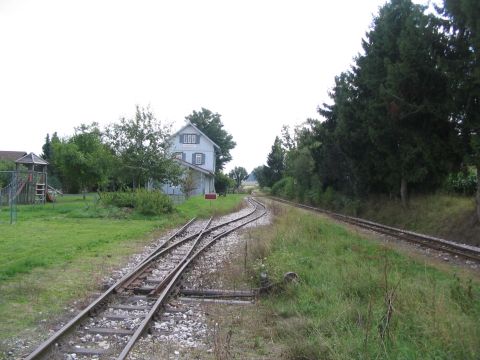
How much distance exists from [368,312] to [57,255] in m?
9.01

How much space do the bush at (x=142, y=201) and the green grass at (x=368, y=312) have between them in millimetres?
15650

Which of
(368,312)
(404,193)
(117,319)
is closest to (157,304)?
(117,319)

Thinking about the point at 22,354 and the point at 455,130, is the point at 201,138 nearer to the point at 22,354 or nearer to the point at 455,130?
the point at 455,130

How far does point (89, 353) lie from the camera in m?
5.45

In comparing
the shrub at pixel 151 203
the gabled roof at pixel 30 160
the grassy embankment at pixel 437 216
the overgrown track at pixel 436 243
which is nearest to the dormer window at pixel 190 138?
the gabled roof at pixel 30 160

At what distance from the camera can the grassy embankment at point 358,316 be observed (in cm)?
486

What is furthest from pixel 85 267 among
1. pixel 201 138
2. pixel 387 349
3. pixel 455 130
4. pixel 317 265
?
pixel 201 138

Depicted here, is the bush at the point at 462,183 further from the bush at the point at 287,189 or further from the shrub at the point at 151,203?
the bush at the point at 287,189

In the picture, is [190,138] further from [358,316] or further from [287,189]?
[358,316]

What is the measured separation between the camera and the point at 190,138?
221 feet

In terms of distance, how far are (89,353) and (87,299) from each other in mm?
2574

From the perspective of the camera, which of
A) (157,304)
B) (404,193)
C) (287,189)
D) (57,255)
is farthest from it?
(287,189)

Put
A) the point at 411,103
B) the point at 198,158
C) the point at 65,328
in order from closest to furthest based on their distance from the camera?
the point at 65,328 → the point at 411,103 → the point at 198,158

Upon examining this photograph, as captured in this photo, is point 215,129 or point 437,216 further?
point 215,129
